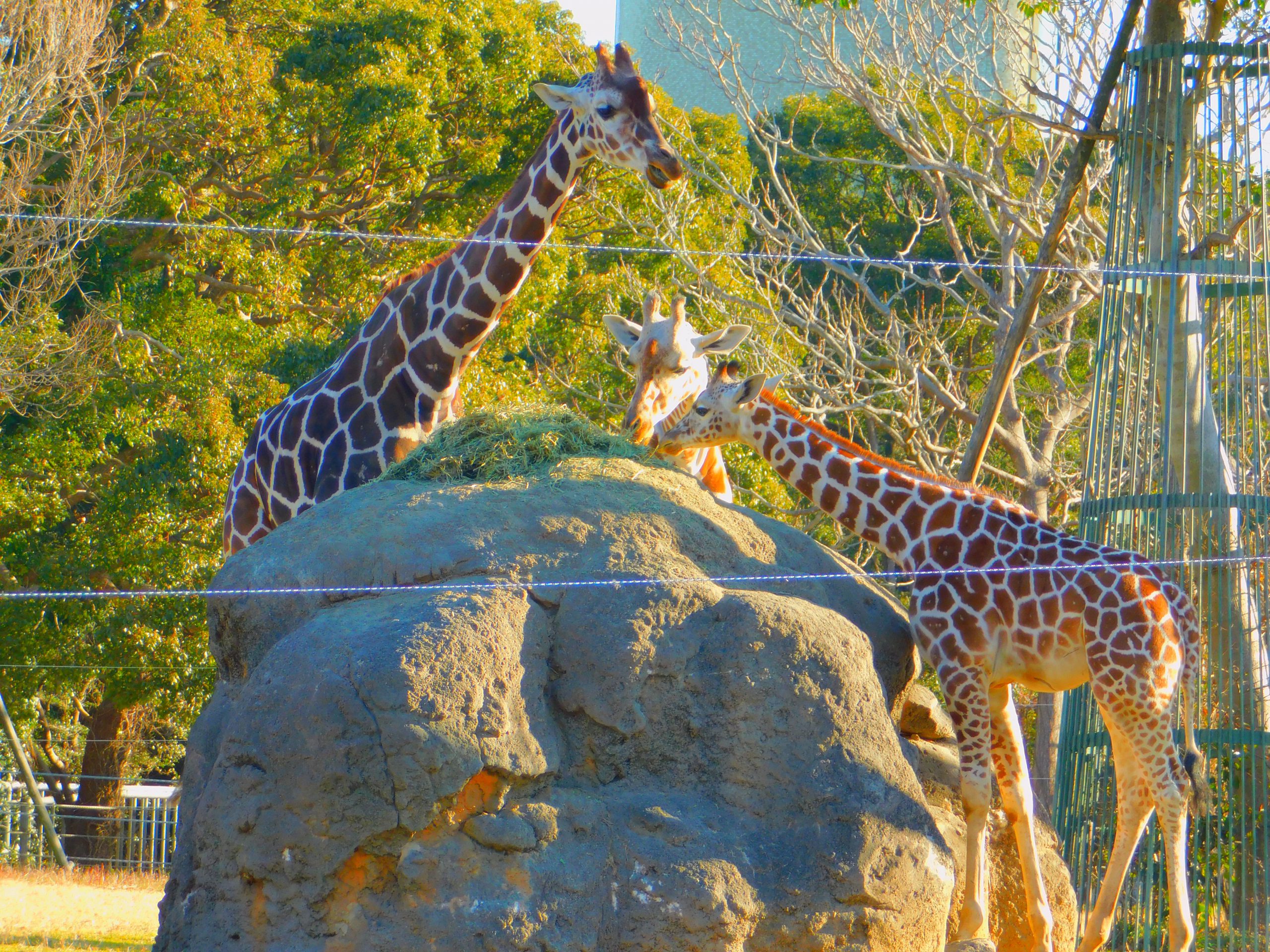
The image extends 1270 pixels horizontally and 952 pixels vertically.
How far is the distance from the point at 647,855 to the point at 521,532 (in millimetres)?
1433

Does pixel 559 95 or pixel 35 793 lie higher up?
pixel 559 95

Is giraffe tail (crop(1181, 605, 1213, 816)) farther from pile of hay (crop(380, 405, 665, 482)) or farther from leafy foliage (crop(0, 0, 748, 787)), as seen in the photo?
leafy foliage (crop(0, 0, 748, 787))

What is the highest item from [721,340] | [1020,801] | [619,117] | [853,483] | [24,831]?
[619,117]

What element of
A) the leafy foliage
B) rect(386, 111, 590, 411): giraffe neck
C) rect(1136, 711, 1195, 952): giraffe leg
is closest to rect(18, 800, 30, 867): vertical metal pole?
the leafy foliage

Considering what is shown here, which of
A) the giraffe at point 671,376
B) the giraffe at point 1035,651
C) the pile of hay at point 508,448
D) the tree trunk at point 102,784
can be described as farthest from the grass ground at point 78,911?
the giraffe at point 1035,651

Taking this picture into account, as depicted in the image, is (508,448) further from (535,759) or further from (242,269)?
(242,269)

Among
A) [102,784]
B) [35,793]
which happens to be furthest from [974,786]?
[102,784]

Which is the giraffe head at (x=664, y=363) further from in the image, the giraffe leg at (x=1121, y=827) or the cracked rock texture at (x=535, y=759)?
the giraffe leg at (x=1121, y=827)

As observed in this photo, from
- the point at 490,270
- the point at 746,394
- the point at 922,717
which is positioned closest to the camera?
the point at 922,717

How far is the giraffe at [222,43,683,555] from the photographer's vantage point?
746 cm

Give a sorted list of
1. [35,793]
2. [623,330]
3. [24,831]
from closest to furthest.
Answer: [623,330] → [35,793] → [24,831]

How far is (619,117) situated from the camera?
7.10 meters

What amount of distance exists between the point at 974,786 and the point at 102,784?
637 inches

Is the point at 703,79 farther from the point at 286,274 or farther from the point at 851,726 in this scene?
the point at 851,726
